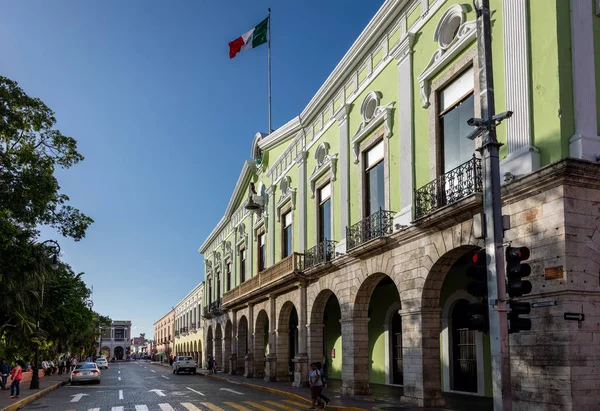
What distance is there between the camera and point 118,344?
5846 inches

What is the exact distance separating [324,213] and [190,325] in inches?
1940

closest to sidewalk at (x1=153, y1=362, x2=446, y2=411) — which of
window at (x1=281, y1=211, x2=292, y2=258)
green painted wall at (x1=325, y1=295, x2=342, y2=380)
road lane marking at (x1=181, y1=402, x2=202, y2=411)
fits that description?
green painted wall at (x1=325, y1=295, x2=342, y2=380)

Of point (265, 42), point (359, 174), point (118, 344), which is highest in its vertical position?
point (265, 42)

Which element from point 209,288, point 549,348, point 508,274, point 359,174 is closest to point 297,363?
point 359,174

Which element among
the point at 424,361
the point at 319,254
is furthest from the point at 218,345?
the point at 424,361

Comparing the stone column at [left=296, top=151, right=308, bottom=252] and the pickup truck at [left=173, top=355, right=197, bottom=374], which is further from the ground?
the stone column at [left=296, top=151, right=308, bottom=252]

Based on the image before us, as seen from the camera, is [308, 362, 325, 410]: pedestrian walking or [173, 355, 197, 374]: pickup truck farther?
[173, 355, 197, 374]: pickup truck

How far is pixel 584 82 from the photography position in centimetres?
1188

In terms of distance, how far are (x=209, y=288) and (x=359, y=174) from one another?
36398 millimetres

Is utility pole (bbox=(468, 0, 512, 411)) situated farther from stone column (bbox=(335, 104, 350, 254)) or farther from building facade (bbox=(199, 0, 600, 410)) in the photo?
stone column (bbox=(335, 104, 350, 254))

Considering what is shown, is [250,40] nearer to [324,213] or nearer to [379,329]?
[324,213]

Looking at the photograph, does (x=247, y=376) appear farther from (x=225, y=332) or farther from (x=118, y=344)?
(x=118, y=344)

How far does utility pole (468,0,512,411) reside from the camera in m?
9.20

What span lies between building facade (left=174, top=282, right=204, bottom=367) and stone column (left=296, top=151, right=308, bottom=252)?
34237mm
